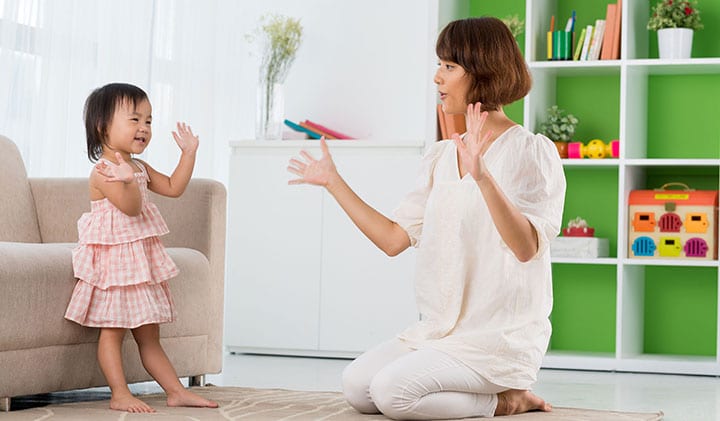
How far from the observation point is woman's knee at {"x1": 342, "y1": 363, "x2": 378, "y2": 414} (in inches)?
99.7

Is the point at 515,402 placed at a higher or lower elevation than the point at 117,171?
lower

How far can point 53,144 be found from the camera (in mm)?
3943

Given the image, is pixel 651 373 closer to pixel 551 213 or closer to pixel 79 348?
pixel 551 213

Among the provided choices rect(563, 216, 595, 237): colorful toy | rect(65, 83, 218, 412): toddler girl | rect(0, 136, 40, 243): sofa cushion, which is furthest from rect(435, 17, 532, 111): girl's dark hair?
rect(563, 216, 595, 237): colorful toy

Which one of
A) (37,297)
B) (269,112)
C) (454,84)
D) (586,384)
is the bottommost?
(586,384)

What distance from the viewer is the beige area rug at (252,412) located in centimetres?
244

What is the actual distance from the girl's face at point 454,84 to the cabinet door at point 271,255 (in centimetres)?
187

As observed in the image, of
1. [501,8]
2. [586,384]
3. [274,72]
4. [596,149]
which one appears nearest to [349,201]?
[586,384]

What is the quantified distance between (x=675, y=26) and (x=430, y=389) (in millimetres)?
2305

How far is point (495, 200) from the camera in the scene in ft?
7.14

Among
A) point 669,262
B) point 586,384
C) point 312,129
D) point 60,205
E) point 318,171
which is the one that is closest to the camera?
point 318,171

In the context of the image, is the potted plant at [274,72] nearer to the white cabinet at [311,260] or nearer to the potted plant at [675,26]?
the white cabinet at [311,260]

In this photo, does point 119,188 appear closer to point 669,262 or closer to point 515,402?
point 515,402

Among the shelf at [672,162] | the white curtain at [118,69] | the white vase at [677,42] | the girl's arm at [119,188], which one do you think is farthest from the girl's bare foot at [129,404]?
the white vase at [677,42]
